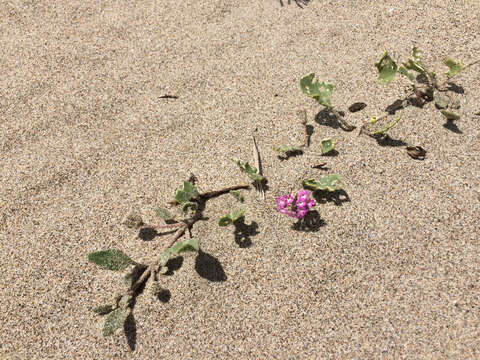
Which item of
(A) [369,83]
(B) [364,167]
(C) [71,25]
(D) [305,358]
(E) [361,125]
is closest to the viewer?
(D) [305,358]

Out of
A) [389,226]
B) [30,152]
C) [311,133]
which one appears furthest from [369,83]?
[30,152]

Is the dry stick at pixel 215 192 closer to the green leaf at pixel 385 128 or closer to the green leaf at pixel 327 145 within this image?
the green leaf at pixel 327 145

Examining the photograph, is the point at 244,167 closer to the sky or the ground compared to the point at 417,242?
→ closer to the sky

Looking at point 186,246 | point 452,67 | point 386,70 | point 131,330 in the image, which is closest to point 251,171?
point 186,246

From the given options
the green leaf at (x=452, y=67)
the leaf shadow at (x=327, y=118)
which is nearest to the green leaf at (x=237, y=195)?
the leaf shadow at (x=327, y=118)

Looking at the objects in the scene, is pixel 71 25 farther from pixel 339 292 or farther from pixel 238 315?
pixel 339 292

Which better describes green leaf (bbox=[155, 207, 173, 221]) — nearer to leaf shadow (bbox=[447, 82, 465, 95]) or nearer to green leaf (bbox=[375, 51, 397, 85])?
green leaf (bbox=[375, 51, 397, 85])

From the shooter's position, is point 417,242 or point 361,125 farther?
point 361,125
